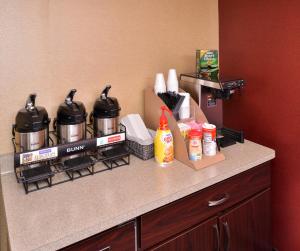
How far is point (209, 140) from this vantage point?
1.28 meters

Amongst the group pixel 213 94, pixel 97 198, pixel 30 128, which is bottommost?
pixel 97 198

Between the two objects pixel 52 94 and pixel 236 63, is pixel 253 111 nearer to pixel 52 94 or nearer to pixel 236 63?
pixel 236 63

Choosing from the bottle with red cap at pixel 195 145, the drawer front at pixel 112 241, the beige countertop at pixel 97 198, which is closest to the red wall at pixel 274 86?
the beige countertop at pixel 97 198

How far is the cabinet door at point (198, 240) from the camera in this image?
1099mm

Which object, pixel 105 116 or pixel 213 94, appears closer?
pixel 105 116

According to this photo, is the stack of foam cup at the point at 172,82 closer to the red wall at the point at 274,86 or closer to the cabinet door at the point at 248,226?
the red wall at the point at 274,86

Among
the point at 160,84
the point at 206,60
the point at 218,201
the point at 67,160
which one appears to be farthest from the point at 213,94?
the point at 67,160

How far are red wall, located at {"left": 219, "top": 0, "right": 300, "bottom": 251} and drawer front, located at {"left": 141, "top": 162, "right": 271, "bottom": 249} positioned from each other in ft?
0.54

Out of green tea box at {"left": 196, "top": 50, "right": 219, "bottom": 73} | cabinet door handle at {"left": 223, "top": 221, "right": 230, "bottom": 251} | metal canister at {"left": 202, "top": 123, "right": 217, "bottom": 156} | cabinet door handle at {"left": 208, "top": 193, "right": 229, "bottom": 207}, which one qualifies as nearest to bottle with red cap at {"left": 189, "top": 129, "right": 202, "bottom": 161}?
metal canister at {"left": 202, "top": 123, "right": 217, "bottom": 156}

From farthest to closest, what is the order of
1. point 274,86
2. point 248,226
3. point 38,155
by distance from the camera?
point 274,86 < point 248,226 < point 38,155

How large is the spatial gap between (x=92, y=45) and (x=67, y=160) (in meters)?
0.58

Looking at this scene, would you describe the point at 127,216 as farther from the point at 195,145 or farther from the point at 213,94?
the point at 213,94

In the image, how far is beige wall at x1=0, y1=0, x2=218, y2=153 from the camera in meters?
1.26

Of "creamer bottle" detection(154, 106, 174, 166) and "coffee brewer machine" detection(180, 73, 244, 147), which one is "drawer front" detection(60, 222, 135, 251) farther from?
"coffee brewer machine" detection(180, 73, 244, 147)
